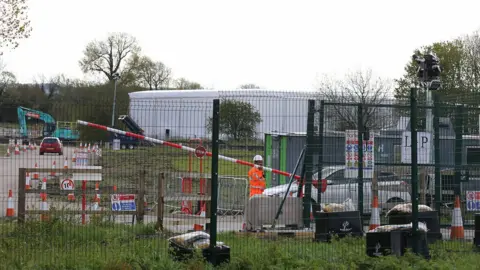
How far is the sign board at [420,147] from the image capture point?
11.3 m

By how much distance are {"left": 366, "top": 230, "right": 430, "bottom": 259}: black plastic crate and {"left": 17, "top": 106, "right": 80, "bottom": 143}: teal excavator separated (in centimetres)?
450

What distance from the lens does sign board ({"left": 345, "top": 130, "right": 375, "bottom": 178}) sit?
10914 mm

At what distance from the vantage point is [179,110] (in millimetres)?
9078

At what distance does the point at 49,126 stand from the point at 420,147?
6154 mm

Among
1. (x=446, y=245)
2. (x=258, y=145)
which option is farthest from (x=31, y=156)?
(x=446, y=245)

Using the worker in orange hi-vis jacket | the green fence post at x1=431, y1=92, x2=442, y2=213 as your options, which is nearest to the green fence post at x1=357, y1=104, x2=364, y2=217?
the green fence post at x1=431, y1=92, x2=442, y2=213

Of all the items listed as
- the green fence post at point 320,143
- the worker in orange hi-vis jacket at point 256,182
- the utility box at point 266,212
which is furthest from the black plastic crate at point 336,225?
the worker in orange hi-vis jacket at point 256,182

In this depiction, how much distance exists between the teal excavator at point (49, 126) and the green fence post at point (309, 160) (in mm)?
3572

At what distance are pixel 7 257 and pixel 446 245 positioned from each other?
7.06m

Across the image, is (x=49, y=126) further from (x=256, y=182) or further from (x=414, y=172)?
(x=256, y=182)

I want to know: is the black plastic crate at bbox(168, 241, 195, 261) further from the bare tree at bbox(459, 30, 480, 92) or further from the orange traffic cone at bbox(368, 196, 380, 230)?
the bare tree at bbox(459, 30, 480, 92)

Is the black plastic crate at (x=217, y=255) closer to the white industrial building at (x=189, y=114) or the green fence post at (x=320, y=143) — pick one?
the white industrial building at (x=189, y=114)

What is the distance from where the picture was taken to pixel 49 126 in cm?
888

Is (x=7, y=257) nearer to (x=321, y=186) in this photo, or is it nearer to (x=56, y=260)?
(x=56, y=260)
